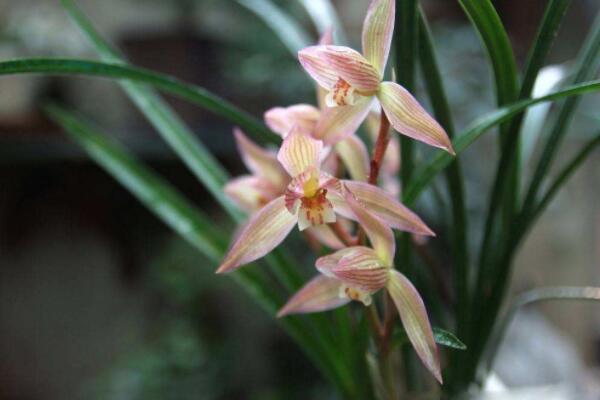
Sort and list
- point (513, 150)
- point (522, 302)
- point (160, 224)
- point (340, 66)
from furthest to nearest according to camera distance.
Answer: point (160, 224) → point (522, 302) → point (513, 150) → point (340, 66)

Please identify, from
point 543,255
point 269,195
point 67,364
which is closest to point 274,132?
point 269,195

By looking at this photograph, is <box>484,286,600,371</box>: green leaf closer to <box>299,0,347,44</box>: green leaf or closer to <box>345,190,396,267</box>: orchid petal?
<box>345,190,396,267</box>: orchid petal

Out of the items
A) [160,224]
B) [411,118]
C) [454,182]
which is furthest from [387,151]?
[160,224]

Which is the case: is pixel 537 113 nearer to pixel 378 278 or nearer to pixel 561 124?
pixel 561 124

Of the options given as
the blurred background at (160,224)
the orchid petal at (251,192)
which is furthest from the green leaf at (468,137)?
the blurred background at (160,224)

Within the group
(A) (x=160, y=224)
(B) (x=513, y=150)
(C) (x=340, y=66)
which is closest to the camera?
(C) (x=340, y=66)

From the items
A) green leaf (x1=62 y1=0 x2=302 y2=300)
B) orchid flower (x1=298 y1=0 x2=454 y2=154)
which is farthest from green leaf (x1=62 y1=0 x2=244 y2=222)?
orchid flower (x1=298 y1=0 x2=454 y2=154)

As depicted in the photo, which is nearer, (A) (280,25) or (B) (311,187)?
(B) (311,187)
